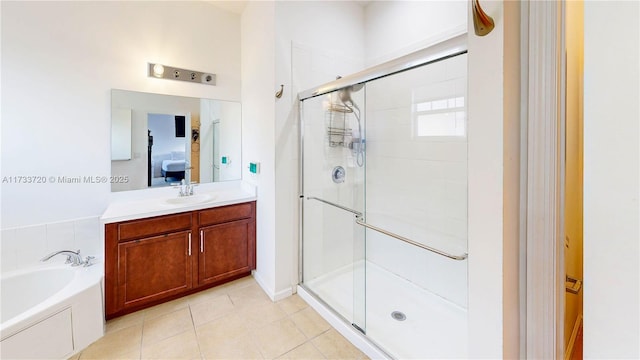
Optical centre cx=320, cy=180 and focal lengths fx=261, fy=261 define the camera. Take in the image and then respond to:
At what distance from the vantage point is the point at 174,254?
2160mm

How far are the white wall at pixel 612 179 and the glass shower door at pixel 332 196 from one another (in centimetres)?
175

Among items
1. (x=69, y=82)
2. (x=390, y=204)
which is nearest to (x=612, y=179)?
(x=390, y=204)

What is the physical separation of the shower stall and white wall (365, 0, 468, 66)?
0.32 metres

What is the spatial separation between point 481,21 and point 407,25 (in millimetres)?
1857

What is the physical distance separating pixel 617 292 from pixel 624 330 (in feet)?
0.26

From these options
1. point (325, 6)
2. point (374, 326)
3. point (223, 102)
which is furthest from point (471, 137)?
point (223, 102)

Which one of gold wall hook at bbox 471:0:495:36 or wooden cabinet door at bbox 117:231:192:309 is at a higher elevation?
gold wall hook at bbox 471:0:495:36

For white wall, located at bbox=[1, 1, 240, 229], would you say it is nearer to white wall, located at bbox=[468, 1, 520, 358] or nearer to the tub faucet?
the tub faucet

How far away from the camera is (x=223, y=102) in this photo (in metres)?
2.77

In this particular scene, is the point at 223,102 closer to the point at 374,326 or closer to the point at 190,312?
the point at 190,312

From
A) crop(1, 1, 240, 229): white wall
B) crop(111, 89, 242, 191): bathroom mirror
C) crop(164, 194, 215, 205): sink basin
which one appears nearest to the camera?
crop(1, 1, 240, 229): white wall

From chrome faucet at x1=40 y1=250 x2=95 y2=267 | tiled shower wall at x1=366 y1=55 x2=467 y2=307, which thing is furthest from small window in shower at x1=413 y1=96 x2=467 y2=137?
chrome faucet at x1=40 y1=250 x2=95 y2=267

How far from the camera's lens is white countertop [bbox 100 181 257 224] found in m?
2.00

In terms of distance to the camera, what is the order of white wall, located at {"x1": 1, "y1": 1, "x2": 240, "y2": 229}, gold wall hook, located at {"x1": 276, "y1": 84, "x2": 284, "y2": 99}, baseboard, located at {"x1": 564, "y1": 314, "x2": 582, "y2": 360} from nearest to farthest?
baseboard, located at {"x1": 564, "y1": 314, "x2": 582, "y2": 360} → white wall, located at {"x1": 1, "y1": 1, "x2": 240, "y2": 229} → gold wall hook, located at {"x1": 276, "y1": 84, "x2": 284, "y2": 99}
